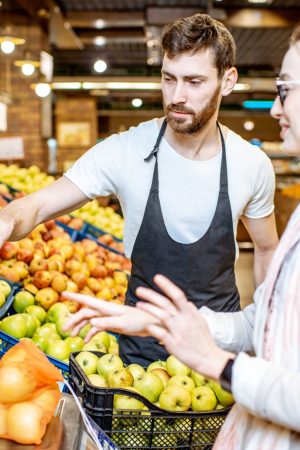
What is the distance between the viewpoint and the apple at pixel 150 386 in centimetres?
196

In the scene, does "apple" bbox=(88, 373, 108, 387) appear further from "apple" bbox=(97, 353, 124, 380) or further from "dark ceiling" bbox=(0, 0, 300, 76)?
"dark ceiling" bbox=(0, 0, 300, 76)

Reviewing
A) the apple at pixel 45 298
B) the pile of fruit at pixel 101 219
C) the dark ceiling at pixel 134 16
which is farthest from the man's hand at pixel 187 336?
the dark ceiling at pixel 134 16

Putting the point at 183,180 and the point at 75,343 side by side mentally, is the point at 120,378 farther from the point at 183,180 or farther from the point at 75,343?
the point at 183,180

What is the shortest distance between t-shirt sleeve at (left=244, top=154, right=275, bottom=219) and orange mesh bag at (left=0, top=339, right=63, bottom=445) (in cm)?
127

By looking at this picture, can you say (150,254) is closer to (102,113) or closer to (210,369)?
(210,369)

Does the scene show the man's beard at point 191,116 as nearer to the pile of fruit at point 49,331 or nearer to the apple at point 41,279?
the pile of fruit at point 49,331

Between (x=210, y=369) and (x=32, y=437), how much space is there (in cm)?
45

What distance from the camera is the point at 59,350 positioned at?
2.46 metres

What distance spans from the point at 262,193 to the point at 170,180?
387 mm

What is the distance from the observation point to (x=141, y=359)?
2.51 meters

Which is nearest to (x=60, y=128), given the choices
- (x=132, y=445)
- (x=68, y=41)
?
(x=68, y=41)

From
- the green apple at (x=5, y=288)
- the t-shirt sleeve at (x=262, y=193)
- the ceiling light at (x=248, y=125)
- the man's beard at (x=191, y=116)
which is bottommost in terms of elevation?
the green apple at (x=5, y=288)

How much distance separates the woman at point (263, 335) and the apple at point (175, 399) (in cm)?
49

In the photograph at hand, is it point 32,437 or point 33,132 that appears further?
point 33,132
